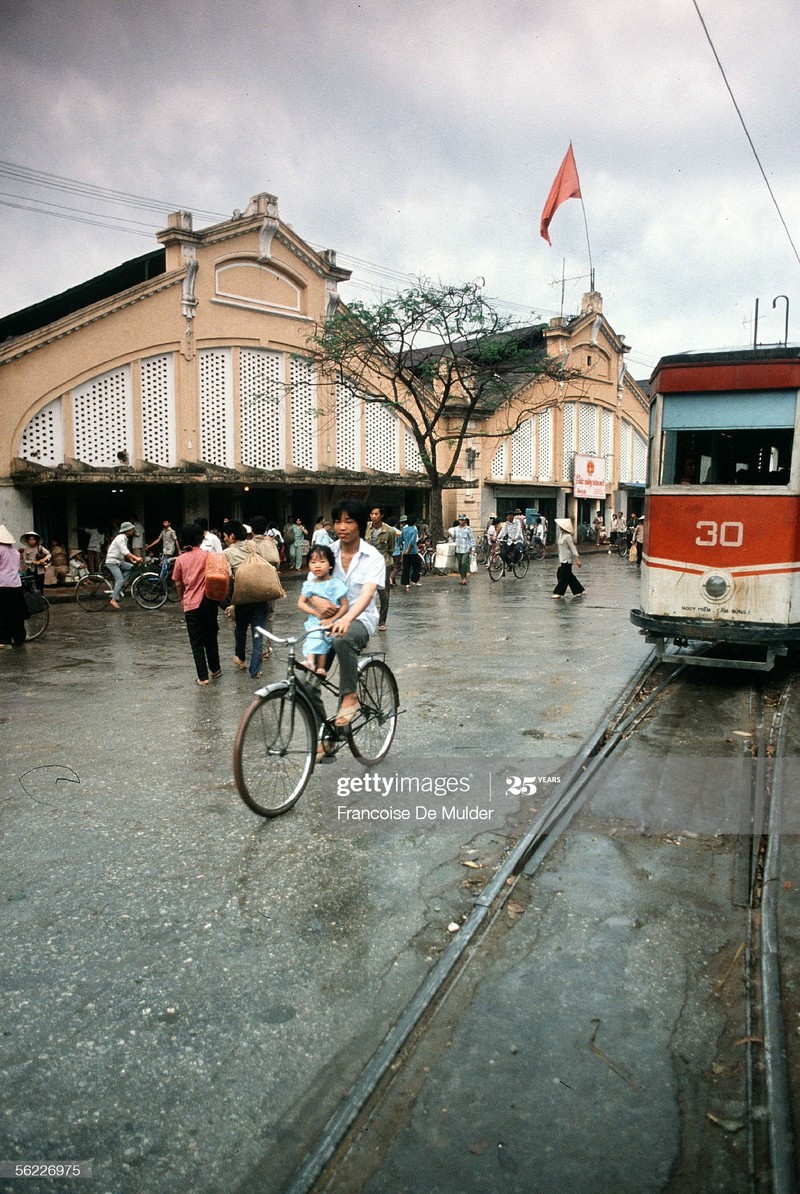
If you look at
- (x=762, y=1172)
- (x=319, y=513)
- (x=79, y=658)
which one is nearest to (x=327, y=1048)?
(x=762, y=1172)

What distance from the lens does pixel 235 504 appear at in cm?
2675

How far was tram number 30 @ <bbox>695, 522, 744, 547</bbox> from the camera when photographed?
8406 millimetres

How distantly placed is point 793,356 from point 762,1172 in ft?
24.3

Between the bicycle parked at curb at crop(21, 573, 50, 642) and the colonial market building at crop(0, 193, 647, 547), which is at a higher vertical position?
the colonial market building at crop(0, 193, 647, 547)

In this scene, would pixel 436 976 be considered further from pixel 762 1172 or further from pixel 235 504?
pixel 235 504

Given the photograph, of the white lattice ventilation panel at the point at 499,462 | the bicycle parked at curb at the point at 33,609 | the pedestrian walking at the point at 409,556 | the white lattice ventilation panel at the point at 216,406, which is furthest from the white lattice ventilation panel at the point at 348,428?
the bicycle parked at curb at the point at 33,609

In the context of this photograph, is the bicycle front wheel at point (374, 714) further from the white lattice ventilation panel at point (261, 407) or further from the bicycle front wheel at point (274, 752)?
the white lattice ventilation panel at point (261, 407)

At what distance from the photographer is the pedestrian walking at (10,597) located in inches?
434

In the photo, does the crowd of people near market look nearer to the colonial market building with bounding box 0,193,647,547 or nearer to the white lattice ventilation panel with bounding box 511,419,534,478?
the colonial market building with bounding box 0,193,647,547

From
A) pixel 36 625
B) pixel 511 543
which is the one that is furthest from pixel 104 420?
pixel 511 543

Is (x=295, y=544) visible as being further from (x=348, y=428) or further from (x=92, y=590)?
(x=92, y=590)

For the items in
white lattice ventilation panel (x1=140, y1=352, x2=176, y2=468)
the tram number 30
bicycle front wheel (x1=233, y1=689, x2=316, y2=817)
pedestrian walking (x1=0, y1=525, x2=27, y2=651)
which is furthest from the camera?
white lattice ventilation panel (x1=140, y1=352, x2=176, y2=468)

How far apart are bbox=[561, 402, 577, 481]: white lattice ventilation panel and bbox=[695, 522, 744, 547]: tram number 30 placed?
3225cm

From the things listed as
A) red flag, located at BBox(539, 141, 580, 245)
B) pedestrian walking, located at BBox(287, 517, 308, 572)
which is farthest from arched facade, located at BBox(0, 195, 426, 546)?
red flag, located at BBox(539, 141, 580, 245)
